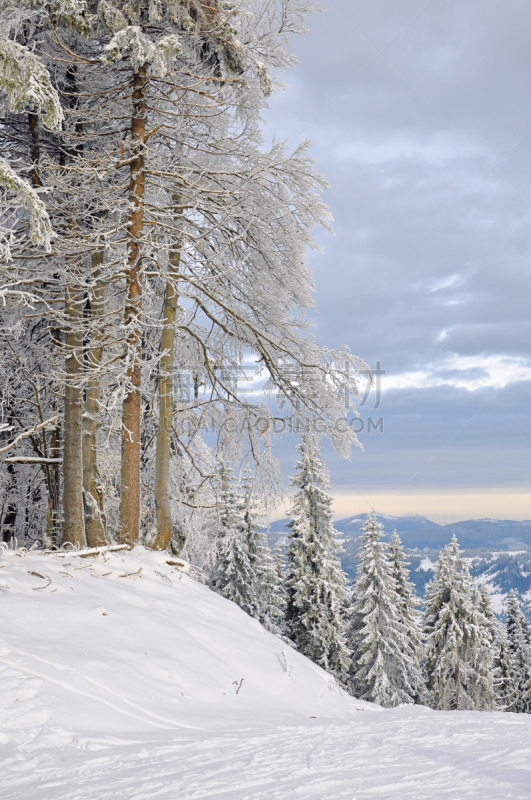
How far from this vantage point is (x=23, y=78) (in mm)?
5262

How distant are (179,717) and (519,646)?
1631 inches

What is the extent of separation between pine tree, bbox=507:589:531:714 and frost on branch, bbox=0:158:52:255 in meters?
38.5

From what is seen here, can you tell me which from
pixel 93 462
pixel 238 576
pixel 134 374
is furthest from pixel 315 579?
pixel 134 374

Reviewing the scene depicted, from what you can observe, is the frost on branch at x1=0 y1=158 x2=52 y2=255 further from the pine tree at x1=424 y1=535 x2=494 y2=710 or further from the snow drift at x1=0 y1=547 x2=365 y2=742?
the pine tree at x1=424 y1=535 x2=494 y2=710

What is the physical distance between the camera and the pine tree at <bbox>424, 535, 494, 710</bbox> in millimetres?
26641

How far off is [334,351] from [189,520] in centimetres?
391

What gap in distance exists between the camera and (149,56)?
21.2 ft

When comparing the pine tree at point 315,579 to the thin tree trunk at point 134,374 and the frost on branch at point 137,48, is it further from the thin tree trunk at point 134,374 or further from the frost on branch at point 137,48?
the frost on branch at point 137,48

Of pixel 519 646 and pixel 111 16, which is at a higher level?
pixel 111 16

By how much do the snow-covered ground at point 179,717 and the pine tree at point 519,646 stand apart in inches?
1428

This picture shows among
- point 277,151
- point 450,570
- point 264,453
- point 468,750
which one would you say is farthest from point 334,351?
point 450,570

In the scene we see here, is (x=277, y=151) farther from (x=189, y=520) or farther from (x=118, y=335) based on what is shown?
(x=189, y=520)

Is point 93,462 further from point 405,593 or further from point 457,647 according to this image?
point 405,593

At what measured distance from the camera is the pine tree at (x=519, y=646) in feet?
119
